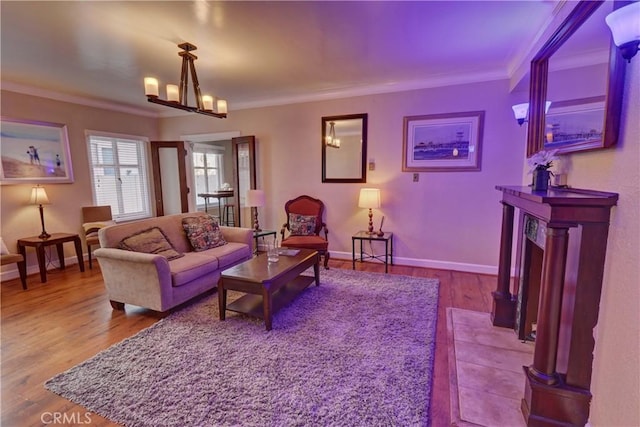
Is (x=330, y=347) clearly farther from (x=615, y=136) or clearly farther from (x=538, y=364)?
(x=615, y=136)

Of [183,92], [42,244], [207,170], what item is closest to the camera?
[183,92]

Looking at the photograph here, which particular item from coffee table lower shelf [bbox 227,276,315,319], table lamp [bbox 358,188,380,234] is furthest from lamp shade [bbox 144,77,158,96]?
table lamp [bbox 358,188,380,234]

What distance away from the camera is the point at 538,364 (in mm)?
1610

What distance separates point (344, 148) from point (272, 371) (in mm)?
3327

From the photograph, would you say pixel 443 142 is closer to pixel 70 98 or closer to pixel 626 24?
pixel 626 24

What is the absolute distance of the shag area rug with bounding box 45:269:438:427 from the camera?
166 centimetres

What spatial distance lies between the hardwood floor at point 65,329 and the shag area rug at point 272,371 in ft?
0.27

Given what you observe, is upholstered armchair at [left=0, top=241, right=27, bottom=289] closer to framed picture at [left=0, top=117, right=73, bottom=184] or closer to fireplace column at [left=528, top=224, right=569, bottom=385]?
framed picture at [left=0, top=117, right=73, bottom=184]

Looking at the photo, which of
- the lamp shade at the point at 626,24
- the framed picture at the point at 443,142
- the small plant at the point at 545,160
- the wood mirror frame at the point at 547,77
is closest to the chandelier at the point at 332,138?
the framed picture at the point at 443,142

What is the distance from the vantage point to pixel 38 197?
392 cm

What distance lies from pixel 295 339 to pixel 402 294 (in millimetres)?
1414

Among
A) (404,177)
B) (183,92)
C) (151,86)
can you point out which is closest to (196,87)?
(183,92)

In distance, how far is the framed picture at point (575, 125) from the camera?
1529mm

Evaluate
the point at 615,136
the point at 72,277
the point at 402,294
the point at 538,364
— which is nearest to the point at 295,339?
the point at 402,294
